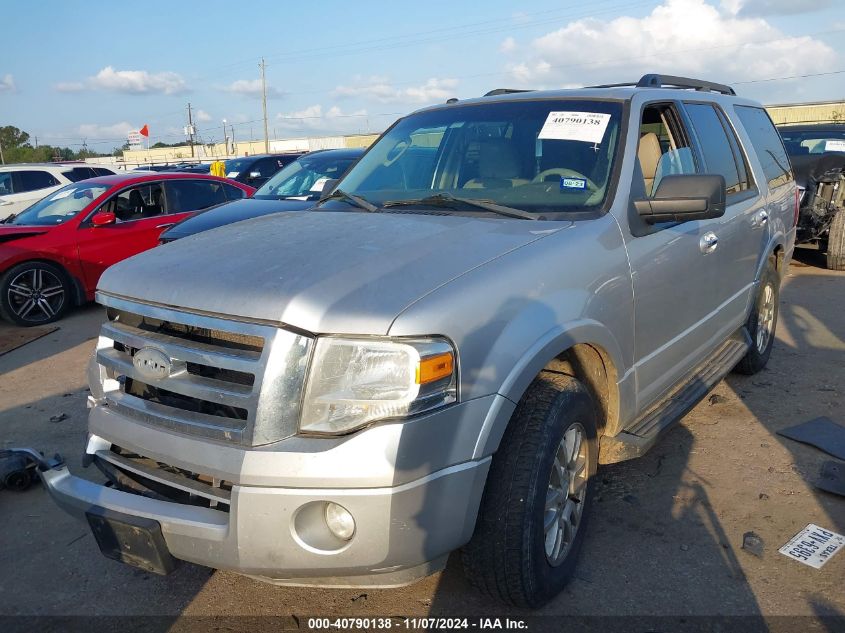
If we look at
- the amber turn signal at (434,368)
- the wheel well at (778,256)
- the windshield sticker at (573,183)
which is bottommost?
the wheel well at (778,256)

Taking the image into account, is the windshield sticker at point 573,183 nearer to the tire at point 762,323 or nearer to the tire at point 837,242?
the tire at point 762,323

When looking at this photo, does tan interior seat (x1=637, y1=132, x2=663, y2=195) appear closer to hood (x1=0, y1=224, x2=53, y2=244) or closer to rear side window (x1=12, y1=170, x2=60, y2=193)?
hood (x1=0, y1=224, x2=53, y2=244)

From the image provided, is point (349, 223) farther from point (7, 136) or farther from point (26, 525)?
point (7, 136)

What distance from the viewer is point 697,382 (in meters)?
3.82

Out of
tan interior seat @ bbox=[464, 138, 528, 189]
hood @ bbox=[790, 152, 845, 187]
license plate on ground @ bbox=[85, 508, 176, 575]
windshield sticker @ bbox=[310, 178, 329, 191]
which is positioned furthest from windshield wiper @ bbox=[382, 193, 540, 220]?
hood @ bbox=[790, 152, 845, 187]

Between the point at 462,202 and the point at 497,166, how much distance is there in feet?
1.22

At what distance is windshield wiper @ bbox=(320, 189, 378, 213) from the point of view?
338 centimetres

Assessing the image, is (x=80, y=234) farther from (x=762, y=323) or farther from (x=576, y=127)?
(x=762, y=323)

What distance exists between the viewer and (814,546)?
119 inches

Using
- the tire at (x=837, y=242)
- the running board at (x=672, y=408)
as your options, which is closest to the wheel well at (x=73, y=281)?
the running board at (x=672, y=408)

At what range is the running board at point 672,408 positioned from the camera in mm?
3107

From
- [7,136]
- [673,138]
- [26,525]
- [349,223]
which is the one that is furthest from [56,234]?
[7,136]

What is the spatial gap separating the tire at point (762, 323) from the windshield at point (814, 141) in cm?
538

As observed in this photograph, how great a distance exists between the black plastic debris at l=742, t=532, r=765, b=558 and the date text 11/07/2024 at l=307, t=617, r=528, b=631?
1.11 m
